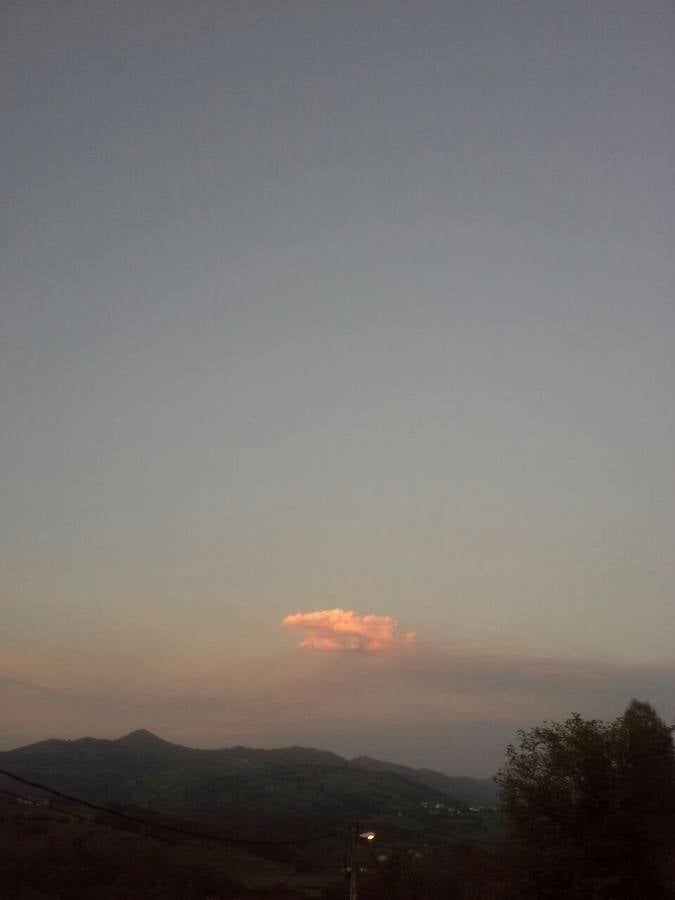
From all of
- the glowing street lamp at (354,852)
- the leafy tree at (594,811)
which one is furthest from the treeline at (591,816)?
the glowing street lamp at (354,852)

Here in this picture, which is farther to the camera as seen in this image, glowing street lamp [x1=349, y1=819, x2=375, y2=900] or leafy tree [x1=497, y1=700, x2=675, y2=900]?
leafy tree [x1=497, y1=700, x2=675, y2=900]

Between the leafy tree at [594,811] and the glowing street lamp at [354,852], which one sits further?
the leafy tree at [594,811]

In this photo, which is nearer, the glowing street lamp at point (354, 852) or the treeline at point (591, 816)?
the glowing street lamp at point (354, 852)

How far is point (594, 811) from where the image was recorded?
38062 millimetres

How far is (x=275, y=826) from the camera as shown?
110938 millimetres

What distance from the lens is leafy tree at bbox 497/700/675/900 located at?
36250mm

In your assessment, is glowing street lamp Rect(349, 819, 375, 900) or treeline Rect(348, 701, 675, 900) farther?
treeline Rect(348, 701, 675, 900)

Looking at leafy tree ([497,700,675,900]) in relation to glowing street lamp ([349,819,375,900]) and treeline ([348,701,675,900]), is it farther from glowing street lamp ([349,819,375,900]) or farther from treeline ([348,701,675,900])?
glowing street lamp ([349,819,375,900])

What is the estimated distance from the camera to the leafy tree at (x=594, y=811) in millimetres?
36250

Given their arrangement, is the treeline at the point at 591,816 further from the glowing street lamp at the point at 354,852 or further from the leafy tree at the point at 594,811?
the glowing street lamp at the point at 354,852

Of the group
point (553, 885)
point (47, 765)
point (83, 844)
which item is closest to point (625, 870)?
point (553, 885)

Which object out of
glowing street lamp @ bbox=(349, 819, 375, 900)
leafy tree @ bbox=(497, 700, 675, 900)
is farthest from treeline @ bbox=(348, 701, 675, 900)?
glowing street lamp @ bbox=(349, 819, 375, 900)

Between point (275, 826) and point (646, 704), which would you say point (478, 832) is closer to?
point (275, 826)

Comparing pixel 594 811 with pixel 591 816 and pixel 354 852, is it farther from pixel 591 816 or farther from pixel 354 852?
pixel 354 852
